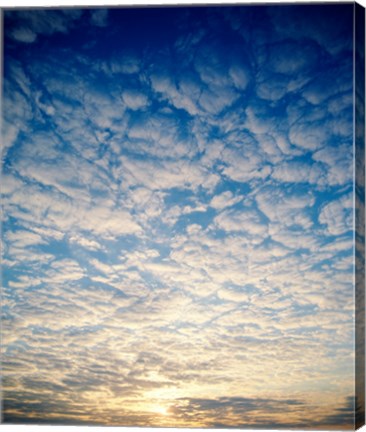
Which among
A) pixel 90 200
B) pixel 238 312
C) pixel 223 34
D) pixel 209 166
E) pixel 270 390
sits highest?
pixel 223 34

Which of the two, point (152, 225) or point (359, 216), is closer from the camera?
point (359, 216)

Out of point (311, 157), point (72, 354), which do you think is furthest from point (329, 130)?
point (72, 354)

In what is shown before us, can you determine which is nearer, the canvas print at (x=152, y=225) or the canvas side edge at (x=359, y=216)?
the canvas side edge at (x=359, y=216)

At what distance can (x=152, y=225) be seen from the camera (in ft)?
12.5

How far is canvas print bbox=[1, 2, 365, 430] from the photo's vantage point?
3.71 metres

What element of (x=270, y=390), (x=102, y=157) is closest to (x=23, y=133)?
(x=102, y=157)

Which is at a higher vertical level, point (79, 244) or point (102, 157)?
point (102, 157)

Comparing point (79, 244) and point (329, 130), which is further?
point (79, 244)

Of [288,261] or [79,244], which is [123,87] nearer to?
[79,244]

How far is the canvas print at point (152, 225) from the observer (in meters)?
3.71

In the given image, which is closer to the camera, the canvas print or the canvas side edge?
the canvas side edge

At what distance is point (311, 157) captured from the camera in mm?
3670

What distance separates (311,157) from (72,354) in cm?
237

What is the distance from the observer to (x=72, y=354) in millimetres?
3770
